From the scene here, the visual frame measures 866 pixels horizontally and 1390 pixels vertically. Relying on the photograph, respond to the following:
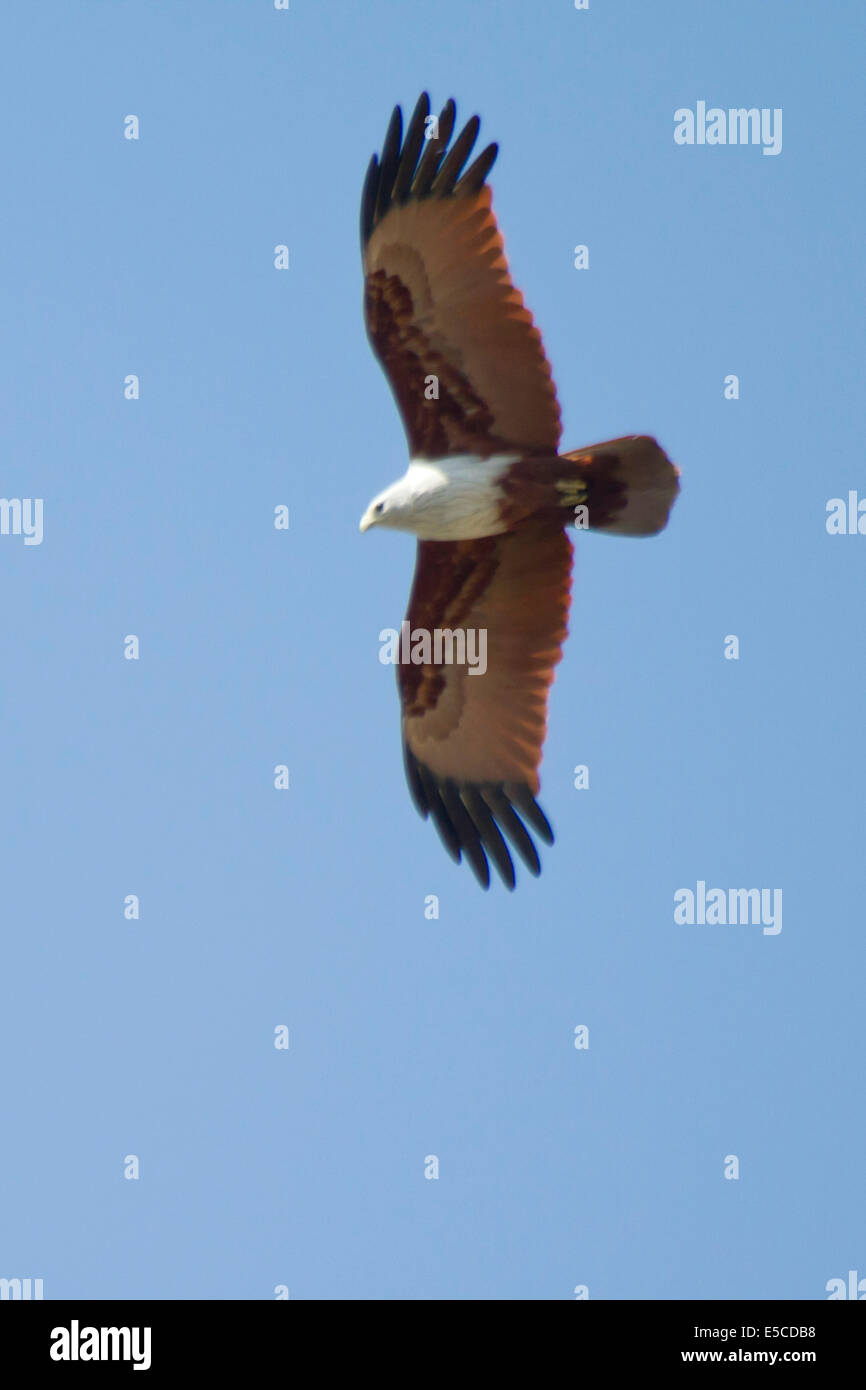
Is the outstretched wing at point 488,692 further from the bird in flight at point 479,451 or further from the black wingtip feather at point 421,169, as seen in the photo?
the black wingtip feather at point 421,169

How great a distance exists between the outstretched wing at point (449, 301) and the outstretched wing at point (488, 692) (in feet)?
2.51

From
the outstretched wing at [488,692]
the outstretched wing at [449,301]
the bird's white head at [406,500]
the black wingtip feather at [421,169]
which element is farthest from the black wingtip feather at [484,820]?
the black wingtip feather at [421,169]

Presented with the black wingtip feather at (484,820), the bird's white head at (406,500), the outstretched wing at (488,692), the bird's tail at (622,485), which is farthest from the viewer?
the black wingtip feather at (484,820)

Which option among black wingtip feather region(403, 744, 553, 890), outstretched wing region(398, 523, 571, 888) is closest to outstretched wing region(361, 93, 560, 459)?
outstretched wing region(398, 523, 571, 888)

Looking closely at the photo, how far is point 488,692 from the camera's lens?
39.2 ft

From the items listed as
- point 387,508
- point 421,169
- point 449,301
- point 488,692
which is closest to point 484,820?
point 488,692

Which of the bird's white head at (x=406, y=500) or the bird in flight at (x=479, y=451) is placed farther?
the bird's white head at (x=406, y=500)

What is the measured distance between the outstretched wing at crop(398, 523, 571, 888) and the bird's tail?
0.51m

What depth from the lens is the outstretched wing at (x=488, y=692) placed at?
37.9ft

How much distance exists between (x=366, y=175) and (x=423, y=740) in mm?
3390

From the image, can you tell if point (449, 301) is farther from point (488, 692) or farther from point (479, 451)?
point (488, 692)

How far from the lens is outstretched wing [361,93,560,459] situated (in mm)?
10609

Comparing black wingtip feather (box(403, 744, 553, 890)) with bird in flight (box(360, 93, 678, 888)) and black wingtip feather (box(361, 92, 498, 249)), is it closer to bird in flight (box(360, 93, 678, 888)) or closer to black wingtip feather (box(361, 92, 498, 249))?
bird in flight (box(360, 93, 678, 888))
